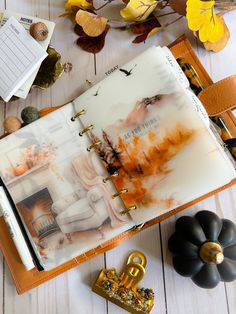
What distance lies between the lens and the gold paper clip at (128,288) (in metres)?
0.68

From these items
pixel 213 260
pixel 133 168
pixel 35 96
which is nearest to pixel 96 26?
pixel 35 96

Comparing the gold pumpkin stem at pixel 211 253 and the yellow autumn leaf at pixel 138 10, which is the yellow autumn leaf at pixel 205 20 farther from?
the gold pumpkin stem at pixel 211 253

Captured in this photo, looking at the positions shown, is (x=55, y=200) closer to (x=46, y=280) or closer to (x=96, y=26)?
(x=46, y=280)

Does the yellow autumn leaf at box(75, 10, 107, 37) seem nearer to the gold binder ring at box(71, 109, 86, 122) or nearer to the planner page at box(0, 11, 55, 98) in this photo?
the planner page at box(0, 11, 55, 98)

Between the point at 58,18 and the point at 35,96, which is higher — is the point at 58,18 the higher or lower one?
the higher one

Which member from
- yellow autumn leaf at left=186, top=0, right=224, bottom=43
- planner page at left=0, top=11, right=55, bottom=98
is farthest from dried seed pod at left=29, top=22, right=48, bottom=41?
yellow autumn leaf at left=186, top=0, right=224, bottom=43

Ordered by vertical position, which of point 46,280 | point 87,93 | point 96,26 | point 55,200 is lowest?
point 46,280

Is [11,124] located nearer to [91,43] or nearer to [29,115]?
[29,115]

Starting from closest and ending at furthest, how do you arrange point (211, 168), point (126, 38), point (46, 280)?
point (211, 168) → point (46, 280) → point (126, 38)

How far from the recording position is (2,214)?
0.68 m

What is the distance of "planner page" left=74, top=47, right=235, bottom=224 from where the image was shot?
0.59 m

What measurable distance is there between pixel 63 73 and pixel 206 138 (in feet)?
1.12

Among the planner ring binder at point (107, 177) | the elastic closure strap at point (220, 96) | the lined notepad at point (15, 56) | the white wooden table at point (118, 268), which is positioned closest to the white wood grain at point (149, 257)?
the white wooden table at point (118, 268)

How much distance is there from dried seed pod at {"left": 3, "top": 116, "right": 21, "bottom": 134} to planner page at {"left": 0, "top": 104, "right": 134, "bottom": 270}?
0.09 ft
